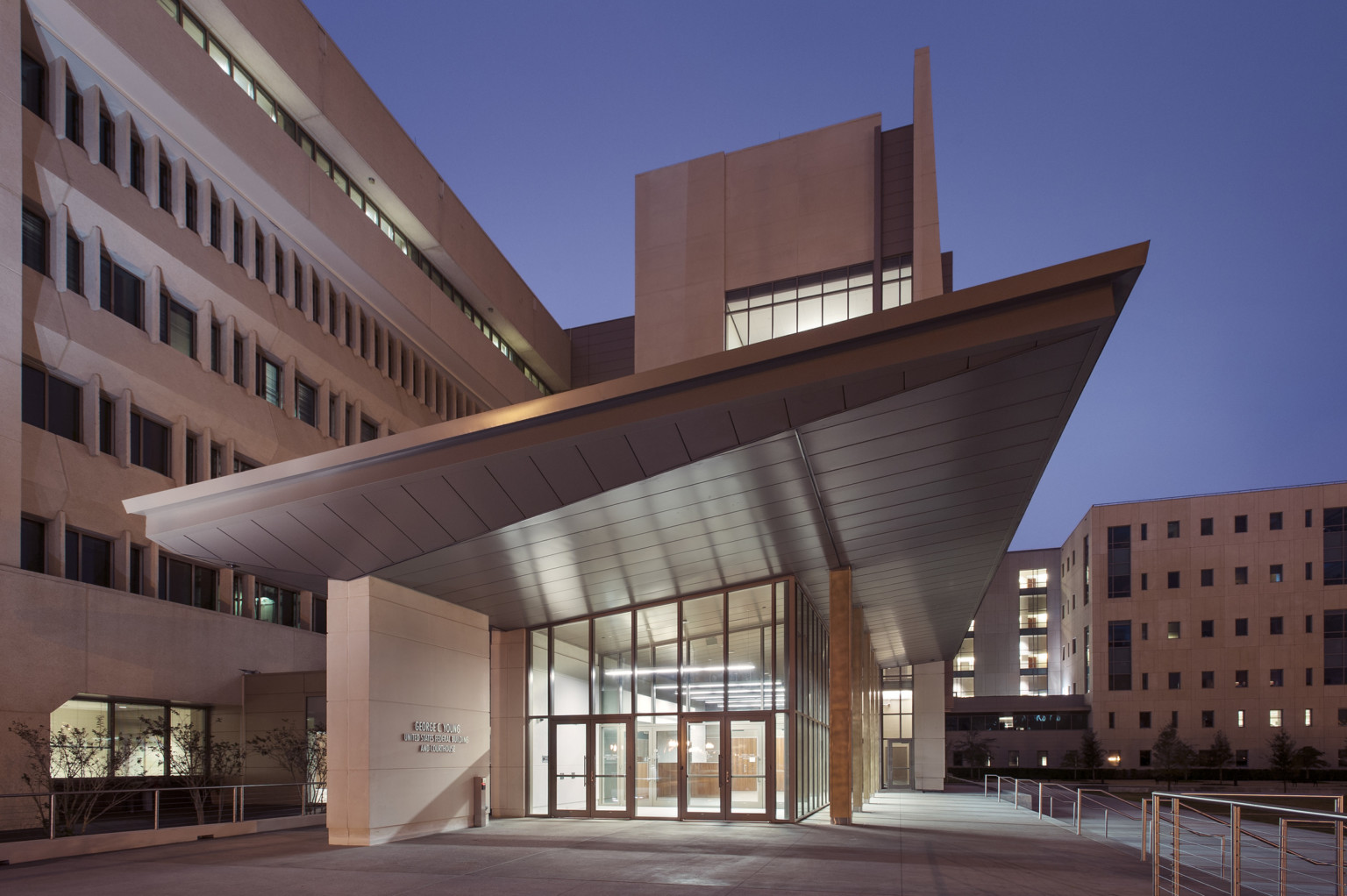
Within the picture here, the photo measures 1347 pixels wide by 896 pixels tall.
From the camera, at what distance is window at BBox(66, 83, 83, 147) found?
23016 millimetres

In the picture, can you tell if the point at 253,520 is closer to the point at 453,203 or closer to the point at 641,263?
the point at 641,263

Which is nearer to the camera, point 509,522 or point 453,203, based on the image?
point 509,522

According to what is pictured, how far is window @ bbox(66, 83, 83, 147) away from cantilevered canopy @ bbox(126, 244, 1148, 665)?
44.5 feet

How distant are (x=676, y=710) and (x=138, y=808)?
43.8ft

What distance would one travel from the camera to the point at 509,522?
1377cm

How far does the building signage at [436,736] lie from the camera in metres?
16.8

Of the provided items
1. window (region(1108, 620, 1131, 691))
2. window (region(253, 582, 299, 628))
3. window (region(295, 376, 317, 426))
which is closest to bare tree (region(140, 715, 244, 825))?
window (region(253, 582, 299, 628))

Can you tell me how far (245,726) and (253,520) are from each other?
16219 mm

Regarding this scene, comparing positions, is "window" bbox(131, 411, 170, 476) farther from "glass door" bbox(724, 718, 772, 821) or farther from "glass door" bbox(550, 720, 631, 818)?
"glass door" bbox(724, 718, 772, 821)

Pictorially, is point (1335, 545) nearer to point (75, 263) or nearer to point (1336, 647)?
point (1336, 647)

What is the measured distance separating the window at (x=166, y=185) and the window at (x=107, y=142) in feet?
5.55

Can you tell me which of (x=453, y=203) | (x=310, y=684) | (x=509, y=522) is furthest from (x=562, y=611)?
(x=453, y=203)

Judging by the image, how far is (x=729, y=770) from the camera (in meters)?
19.5

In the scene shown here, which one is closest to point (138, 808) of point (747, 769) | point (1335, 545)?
point (747, 769)
